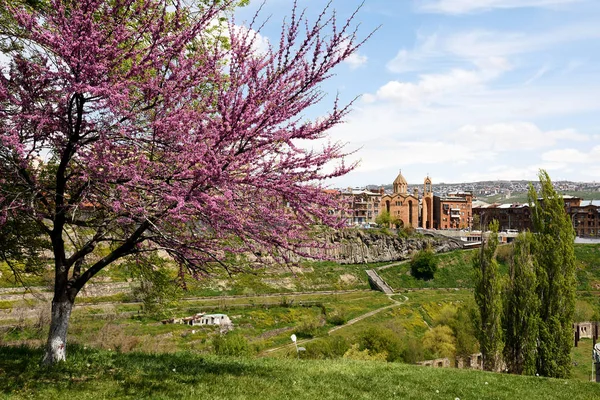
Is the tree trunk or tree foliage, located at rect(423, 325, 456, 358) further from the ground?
the tree trunk

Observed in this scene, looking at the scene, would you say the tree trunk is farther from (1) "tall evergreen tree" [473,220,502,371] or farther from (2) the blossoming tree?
(1) "tall evergreen tree" [473,220,502,371]

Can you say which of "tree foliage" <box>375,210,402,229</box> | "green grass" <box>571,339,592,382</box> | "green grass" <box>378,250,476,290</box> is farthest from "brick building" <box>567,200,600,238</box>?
"green grass" <box>571,339,592,382</box>

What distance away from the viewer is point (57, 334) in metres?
10.9

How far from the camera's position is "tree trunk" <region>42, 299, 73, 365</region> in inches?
424

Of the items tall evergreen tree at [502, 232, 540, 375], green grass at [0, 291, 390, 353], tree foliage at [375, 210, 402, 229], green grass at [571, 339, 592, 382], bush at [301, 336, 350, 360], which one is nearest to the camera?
tall evergreen tree at [502, 232, 540, 375]

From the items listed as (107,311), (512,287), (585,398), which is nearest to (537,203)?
(512,287)

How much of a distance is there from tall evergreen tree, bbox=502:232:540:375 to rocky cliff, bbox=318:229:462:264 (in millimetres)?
72656

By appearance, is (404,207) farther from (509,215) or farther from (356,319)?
(356,319)

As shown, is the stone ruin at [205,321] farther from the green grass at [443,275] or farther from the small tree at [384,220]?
the small tree at [384,220]

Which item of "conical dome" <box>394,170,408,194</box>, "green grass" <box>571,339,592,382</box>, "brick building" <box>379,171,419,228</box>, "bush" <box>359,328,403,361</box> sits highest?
"conical dome" <box>394,170,408,194</box>

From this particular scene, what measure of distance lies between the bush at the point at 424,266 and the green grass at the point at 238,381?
8337 centimetres

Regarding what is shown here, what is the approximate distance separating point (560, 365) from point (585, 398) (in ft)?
59.2

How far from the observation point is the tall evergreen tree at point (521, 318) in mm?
30094

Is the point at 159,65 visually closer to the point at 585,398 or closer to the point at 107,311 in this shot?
the point at 585,398
